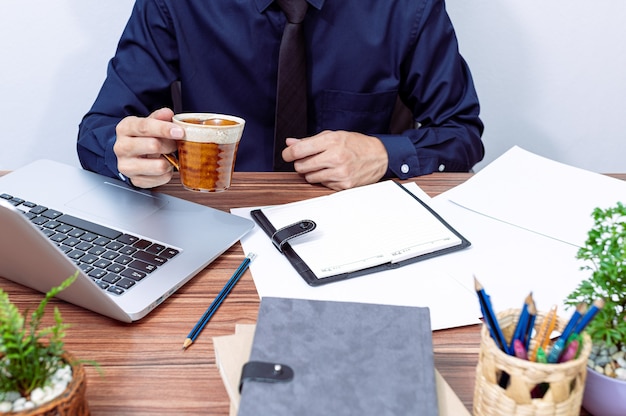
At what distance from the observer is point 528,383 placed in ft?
1.77

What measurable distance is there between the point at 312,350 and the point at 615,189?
764 millimetres

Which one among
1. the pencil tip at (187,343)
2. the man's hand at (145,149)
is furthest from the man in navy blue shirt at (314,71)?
the pencil tip at (187,343)

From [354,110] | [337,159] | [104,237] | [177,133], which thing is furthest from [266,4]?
[104,237]

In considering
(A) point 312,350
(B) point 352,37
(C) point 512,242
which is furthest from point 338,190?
(A) point 312,350

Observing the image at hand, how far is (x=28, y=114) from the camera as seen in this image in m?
1.96

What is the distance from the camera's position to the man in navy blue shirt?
139cm

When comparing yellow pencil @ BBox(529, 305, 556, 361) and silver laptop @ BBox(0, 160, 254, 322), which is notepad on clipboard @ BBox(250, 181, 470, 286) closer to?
silver laptop @ BBox(0, 160, 254, 322)

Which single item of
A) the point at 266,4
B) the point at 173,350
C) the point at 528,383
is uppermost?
the point at 266,4

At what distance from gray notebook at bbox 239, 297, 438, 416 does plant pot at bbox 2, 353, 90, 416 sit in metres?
0.14

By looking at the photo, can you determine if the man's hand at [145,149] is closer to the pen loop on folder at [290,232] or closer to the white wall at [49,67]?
the pen loop on folder at [290,232]

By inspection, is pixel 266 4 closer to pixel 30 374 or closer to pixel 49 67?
pixel 49 67

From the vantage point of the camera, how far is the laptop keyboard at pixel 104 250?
83cm

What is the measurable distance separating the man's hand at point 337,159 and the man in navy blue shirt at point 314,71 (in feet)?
0.22

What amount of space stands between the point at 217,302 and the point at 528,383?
417mm
